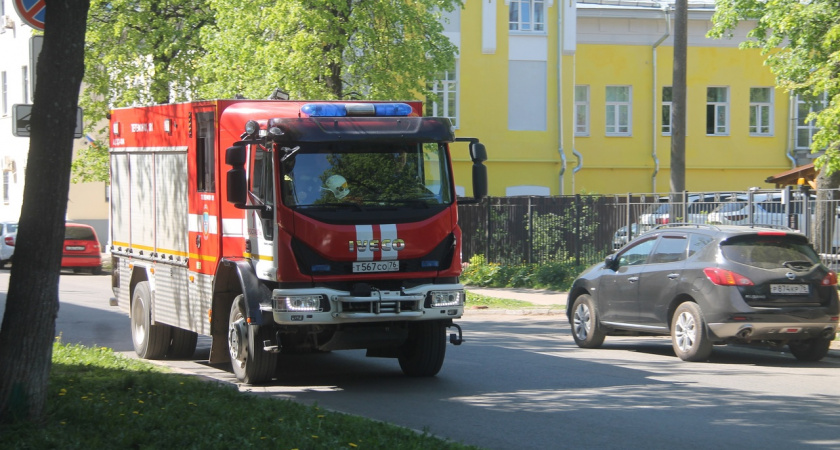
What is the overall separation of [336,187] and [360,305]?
1193 millimetres

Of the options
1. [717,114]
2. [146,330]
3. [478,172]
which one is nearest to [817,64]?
[478,172]

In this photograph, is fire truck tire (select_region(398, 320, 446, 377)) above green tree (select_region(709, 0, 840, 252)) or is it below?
below

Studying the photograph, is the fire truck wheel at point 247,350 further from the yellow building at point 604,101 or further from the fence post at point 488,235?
the yellow building at point 604,101

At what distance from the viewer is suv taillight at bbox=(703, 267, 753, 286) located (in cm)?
1240

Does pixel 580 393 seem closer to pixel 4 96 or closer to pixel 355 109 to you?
pixel 355 109

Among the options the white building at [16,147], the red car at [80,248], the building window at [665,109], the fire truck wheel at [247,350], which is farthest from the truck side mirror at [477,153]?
the white building at [16,147]

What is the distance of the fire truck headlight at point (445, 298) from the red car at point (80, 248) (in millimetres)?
24665

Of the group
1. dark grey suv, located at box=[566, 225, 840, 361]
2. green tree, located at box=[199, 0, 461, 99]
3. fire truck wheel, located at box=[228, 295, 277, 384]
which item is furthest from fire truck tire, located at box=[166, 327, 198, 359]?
green tree, located at box=[199, 0, 461, 99]

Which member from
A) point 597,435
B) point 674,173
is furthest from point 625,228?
point 597,435

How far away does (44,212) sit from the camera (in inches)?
291

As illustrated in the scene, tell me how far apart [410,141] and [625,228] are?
1448cm

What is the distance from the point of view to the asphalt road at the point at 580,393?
27.3ft

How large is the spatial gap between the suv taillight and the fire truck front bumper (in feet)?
12.0

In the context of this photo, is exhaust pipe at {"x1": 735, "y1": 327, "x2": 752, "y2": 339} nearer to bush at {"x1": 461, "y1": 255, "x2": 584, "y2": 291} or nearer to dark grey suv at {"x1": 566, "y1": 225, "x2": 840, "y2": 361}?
→ dark grey suv at {"x1": 566, "y1": 225, "x2": 840, "y2": 361}
